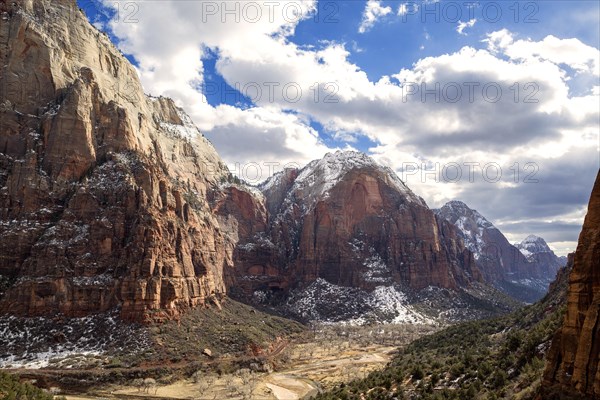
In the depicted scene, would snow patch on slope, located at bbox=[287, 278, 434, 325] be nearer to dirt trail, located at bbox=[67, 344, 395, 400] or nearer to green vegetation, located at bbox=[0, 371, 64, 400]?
dirt trail, located at bbox=[67, 344, 395, 400]

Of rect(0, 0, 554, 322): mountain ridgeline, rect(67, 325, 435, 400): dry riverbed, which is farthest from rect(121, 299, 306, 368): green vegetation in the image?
rect(67, 325, 435, 400): dry riverbed

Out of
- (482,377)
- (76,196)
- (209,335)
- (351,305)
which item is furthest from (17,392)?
(351,305)

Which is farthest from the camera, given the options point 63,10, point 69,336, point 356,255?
point 356,255

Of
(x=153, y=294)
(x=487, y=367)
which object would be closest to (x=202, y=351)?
(x=153, y=294)

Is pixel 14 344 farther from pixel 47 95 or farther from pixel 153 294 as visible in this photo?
pixel 47 95

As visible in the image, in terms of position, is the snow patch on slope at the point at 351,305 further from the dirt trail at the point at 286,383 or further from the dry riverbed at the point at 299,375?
the dirt trail at the point at 286,383

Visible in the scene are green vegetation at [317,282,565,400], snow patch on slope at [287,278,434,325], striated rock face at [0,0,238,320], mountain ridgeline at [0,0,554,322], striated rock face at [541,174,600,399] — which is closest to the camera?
striated rock face at [541,174,600,399]
